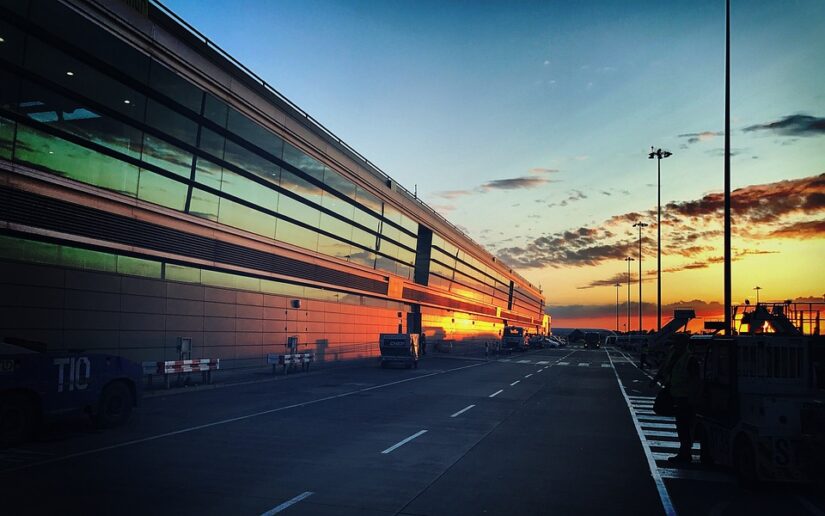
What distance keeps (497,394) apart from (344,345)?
23.3m

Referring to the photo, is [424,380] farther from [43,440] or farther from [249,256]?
[43,440]

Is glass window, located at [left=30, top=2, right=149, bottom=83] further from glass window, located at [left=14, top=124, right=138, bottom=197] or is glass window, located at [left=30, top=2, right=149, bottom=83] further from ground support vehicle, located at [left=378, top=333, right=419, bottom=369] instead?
ground support vehicle, located at [left=378, top=333, right=419, bottom=369]

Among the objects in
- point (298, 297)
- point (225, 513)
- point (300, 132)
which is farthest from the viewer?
point (298, 297)

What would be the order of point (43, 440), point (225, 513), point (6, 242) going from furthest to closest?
point (6, 242), point (43, 440), point (225, 513)

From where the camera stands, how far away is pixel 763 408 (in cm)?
924

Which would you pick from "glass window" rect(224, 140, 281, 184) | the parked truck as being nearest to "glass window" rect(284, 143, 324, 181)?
"glass window" rect(224, 140, 281, 184)

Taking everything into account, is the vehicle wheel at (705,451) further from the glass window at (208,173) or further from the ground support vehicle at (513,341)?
the ground support vehicle at (513,341)

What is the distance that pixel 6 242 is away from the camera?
63.3 feet

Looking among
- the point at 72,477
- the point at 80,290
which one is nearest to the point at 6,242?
the point at 80,290

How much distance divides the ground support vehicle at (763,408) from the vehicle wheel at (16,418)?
13.3m

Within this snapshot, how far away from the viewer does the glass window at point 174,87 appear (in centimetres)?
2368

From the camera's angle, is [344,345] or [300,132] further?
[344,345]

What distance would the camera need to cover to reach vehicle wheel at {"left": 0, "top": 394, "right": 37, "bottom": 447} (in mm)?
11852

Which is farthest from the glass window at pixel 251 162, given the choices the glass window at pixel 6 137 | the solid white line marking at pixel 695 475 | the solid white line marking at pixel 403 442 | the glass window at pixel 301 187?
the solid white line marking at pixel 695 475
